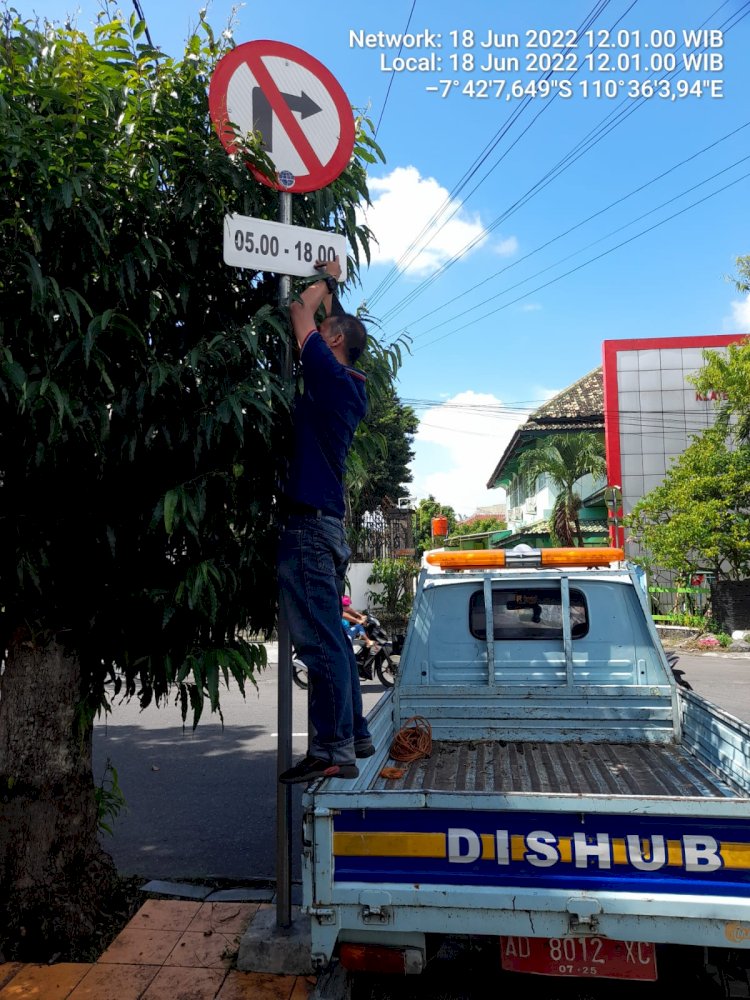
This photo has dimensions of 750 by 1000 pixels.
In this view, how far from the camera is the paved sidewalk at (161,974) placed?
10.0 ft

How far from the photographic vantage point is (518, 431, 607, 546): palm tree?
74.7 feet

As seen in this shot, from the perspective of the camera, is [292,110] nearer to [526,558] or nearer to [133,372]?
[133,372]

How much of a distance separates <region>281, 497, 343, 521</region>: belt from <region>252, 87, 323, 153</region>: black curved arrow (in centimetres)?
141

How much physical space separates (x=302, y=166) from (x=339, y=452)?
1.19 meters

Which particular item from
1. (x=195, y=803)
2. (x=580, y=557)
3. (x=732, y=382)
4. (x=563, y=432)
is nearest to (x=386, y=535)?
(x=563, y=432)

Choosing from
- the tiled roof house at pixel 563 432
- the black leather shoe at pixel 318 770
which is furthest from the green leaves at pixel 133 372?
the tiled roof house at pixel 563 432

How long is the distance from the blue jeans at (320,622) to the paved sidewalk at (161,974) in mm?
1044

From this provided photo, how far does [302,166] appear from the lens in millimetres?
3146

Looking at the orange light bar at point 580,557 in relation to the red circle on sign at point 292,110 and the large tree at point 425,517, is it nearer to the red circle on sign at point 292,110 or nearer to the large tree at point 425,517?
the red circle on sign at point 292,110

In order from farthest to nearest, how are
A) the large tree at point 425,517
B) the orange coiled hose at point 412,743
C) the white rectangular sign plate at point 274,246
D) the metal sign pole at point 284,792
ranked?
the large tree at point 425,517
the orange coiled hose at point 412,743
the metal sign pole at point 284,792
the white rectangular sign plate at point 274,246

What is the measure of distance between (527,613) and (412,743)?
1.13m

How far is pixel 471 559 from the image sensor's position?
15.5 feet

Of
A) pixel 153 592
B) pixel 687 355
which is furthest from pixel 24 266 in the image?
pixel 687 355

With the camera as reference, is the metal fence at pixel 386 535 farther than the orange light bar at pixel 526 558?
Yes
